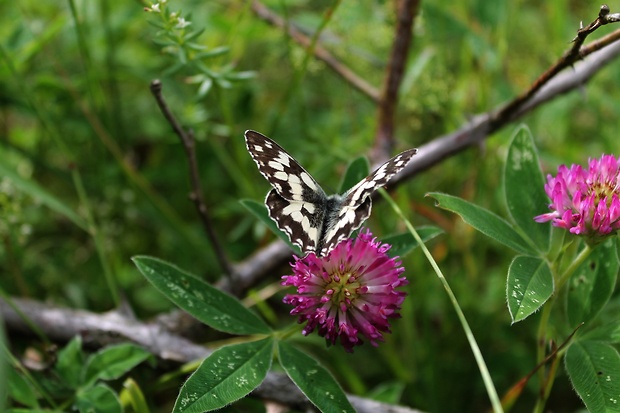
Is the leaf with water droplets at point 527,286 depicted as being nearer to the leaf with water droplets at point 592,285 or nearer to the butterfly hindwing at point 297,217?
the leaf with water droplets at point 592,285

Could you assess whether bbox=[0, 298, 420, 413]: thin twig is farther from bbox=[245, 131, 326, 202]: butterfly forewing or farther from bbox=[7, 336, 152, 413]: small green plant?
bbox=[245, 131, 326, 202]: butterfly forewing

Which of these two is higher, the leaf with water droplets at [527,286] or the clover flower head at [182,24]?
the clover flower head at [182,24]

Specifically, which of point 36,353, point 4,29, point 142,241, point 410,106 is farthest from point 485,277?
point 4,29

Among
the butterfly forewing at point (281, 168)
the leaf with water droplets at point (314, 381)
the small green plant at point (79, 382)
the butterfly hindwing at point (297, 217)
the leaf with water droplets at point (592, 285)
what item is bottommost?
the small green plant at point (79, 382)

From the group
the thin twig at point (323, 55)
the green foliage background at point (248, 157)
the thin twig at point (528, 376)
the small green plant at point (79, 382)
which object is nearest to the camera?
the thin twig at point (528, 376)

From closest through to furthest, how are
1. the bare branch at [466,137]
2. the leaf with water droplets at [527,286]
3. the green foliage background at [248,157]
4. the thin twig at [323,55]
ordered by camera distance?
the leaf with water droplets at [527,286]
the bare branch at [466,137]
the green foliage background at [248,157]
the thin twig at [323,55]

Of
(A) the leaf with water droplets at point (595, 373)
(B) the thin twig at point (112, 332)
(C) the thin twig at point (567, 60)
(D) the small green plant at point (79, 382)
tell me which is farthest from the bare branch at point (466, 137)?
(A) the leaf with water droplets at point (595, 373)

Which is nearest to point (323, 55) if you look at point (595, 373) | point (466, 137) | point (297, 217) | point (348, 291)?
point (466, 137)
